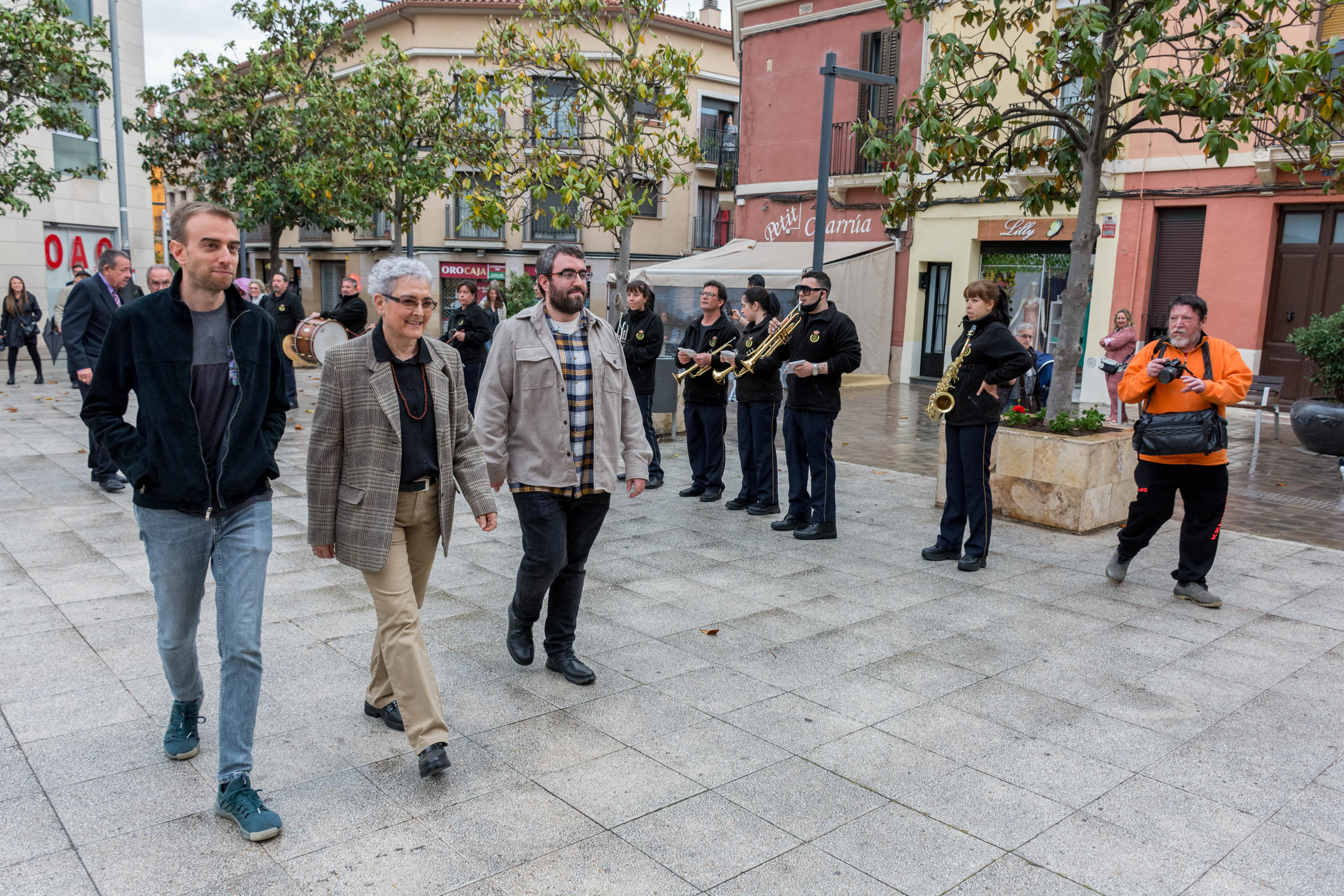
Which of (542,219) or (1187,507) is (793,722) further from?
(542,219)

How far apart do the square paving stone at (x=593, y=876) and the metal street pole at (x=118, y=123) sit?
1775cm

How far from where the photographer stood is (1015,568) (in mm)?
6570

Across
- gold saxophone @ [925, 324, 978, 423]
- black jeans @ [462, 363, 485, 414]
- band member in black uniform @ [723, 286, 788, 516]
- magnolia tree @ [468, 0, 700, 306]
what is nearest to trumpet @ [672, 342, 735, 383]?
band member in black uniform @ [723, 286, 788, 516]

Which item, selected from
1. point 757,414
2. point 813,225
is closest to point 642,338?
point 757,414

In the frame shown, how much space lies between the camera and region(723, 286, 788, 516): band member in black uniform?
26.3ft

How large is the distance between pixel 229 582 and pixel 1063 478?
6.15m

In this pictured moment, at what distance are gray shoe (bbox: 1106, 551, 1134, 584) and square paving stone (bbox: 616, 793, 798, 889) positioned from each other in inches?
148

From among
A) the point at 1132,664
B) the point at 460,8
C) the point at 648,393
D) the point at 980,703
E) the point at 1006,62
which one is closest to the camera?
the point at 980,703

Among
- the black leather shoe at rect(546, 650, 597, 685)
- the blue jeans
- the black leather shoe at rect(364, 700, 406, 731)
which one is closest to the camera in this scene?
the blue jeans

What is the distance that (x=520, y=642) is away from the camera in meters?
4.67

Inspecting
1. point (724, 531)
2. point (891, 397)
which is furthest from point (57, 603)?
point (891, 397)

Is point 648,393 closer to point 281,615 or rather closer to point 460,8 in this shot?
point 281,615

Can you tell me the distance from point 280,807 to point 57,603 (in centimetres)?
284

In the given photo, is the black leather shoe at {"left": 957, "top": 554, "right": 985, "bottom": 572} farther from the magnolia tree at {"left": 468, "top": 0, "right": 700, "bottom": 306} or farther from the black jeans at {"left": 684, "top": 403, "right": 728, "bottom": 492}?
the magnolia tree at {"left": 468, "top": 0, "right": 700, "bottom": 306}
